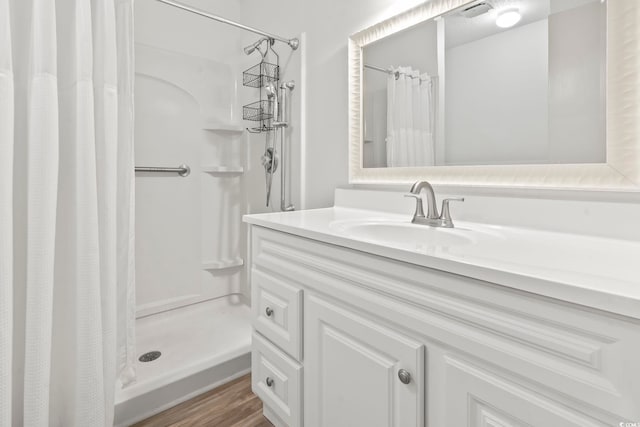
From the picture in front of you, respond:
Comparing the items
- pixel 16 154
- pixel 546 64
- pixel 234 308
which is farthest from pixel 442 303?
pixel 234 308

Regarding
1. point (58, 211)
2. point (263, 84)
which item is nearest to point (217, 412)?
point (58, 211)

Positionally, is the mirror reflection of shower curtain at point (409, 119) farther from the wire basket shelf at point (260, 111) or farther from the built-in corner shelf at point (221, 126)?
the built-in corner shelf at point (221, 126)

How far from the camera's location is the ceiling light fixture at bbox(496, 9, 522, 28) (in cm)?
97

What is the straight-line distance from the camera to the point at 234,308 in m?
2.23

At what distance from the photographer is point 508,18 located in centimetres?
99

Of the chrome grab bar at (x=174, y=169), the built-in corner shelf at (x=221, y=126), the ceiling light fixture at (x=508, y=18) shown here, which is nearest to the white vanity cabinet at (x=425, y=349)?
the ceiling light fixture at (x=508, y=18)

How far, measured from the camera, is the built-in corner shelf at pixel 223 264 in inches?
87.7

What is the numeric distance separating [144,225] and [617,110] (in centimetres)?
218

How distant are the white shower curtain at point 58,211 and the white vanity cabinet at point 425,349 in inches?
23.2

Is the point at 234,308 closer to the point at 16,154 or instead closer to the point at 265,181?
the point at 265,181

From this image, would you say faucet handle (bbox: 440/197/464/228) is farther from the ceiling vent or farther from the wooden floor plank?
the wooden floor plank

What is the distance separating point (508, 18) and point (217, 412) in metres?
1.79

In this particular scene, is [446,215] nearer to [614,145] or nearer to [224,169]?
[614,145]

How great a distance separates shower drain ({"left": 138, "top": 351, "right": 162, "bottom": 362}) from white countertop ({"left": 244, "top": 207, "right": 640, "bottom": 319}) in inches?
44.0
